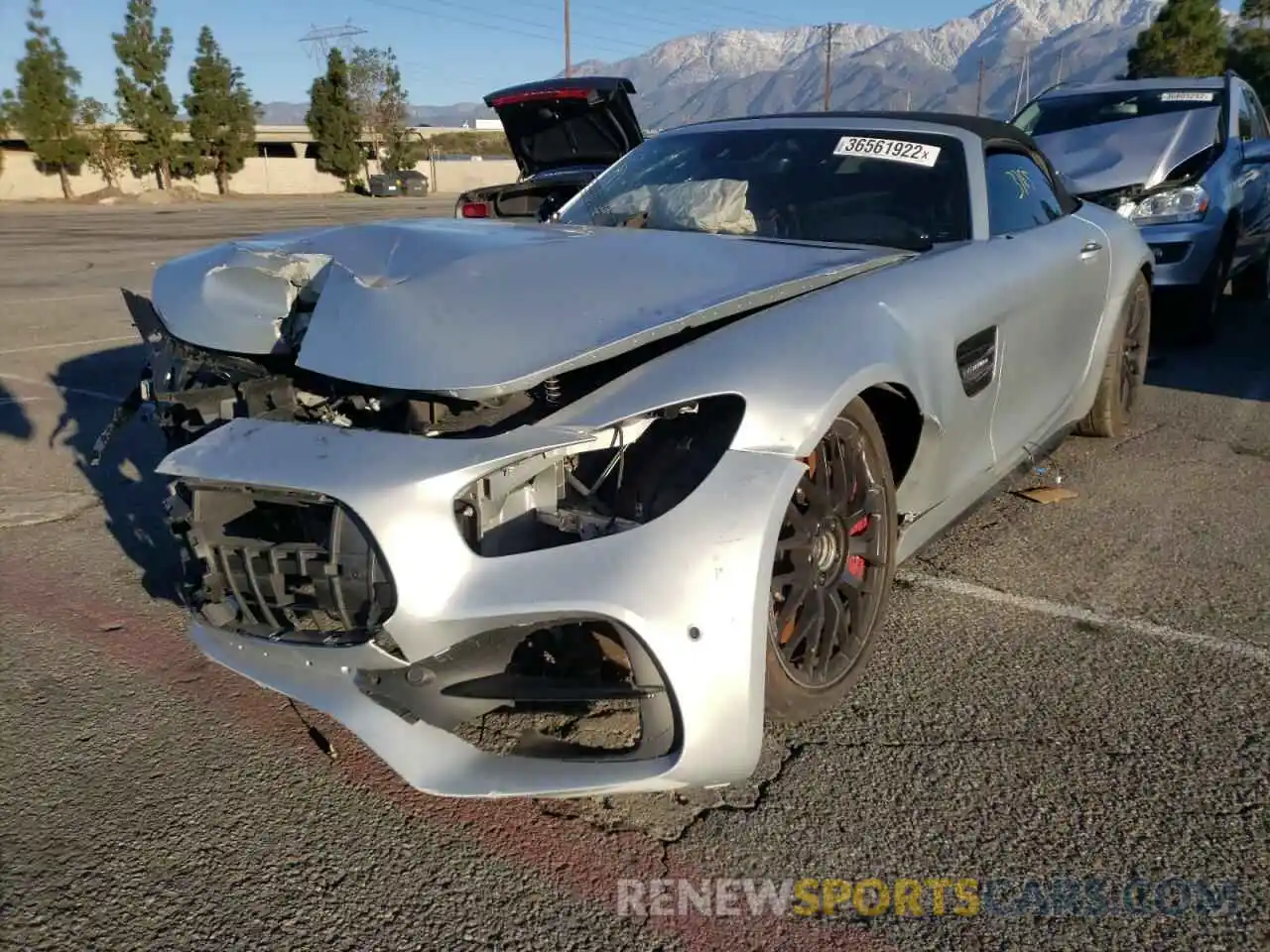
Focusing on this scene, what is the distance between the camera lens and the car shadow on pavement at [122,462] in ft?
13.0

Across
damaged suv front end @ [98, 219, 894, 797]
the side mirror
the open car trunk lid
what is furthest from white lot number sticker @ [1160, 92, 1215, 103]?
damaged suv front end @ [98, 219, 894, 797]

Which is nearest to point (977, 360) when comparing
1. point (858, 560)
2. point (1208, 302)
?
point (858, 560)

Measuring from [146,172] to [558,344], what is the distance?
53047mm

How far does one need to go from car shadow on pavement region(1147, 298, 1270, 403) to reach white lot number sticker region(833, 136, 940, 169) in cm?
329

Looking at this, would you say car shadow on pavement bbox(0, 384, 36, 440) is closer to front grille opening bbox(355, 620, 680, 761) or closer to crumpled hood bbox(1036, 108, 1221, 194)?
front grille opening bbox(355, 620, 680, 761)

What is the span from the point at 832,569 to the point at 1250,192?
7.05 meters

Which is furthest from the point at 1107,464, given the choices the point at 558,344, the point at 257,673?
the point at 257,673

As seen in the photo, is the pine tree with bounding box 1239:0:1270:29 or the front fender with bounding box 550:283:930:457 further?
the pine tree with bounding box 1239:0:1270:29

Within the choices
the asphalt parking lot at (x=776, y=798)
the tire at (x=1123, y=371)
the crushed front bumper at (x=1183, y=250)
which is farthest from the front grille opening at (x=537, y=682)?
the crushed front bumper at (x=1183, y=250)

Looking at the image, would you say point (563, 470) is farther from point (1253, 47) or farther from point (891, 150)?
point (1253, 47)

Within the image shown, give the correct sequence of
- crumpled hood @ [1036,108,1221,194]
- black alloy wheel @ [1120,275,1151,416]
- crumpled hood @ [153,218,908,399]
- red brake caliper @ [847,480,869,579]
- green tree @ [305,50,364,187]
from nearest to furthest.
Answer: crumpled hood @ [153,218,908,399]
red brake caliper @ [847,480,869,579]
black alloy wheel @ [1120,275,1151,416]
crumpled hood @ [1036,108,1221,194]
green tree @ [305,50,364,187]

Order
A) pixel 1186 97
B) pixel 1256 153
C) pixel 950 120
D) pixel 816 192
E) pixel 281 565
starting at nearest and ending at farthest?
pixel 281 565, pixel 816 192, pixel 950 120, pixel 1256 153, pixel 1186 97

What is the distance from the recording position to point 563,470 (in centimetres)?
235

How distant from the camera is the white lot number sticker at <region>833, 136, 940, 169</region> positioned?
3.79 meters
